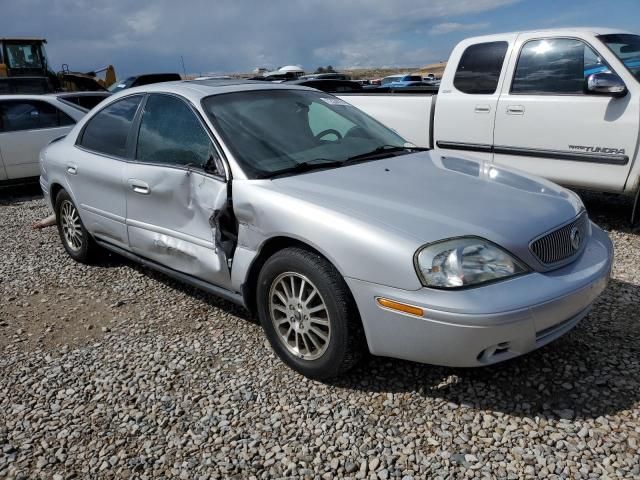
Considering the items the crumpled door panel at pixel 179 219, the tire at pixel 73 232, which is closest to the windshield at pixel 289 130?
the crumpled door panel at pixel 179 219

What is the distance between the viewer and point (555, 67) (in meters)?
5.47

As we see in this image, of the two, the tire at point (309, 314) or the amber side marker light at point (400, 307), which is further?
the tire at point (309, 314)

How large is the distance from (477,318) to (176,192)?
204 cm

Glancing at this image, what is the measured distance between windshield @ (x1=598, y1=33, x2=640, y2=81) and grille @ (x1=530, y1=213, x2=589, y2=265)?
9.96 ft

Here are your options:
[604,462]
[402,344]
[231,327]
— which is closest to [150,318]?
[231,327]

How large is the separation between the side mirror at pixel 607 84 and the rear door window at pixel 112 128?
156 inches

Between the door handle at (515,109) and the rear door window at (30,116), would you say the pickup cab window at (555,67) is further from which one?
the rear door window at (30,116)

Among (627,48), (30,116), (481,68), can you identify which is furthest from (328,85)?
(627,48)

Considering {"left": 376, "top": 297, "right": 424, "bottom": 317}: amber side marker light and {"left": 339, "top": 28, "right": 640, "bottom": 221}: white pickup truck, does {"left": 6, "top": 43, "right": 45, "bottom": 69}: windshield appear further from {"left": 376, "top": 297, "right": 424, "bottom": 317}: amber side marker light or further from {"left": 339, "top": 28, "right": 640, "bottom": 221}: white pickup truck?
{"left": 376, "top": 297, "right": 424, "bottom": 317}: amber side marker light

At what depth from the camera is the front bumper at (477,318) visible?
2363 mm

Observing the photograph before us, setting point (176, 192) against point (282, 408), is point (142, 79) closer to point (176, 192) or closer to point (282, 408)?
point (176, 192)

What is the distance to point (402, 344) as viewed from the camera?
2.55m

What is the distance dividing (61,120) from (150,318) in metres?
6.34

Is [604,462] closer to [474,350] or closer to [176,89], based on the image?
[474,350]
